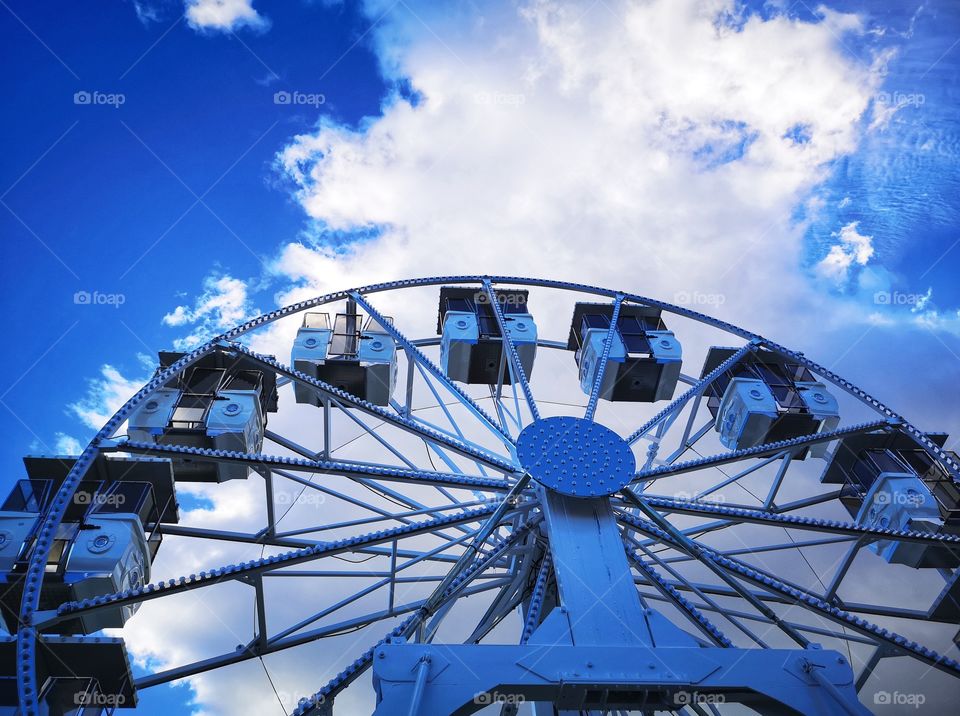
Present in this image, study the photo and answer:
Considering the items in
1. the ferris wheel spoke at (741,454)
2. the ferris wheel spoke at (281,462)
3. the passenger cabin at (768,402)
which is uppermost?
the passenger cabin at (768,402)

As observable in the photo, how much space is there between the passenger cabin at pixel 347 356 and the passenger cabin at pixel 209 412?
1103 millimetres

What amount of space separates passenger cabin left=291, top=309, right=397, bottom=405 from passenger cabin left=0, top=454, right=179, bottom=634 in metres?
3.92

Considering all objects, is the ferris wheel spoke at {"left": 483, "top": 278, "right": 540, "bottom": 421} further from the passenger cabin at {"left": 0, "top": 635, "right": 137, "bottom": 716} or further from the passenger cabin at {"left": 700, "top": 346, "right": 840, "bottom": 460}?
the passenger cabin at {"left": 0, "top": 635, "right": 137, "bottom": 716}

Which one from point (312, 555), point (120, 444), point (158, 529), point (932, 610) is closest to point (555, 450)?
point (312, 555)

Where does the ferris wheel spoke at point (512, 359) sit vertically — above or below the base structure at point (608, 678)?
above

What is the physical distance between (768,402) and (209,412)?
12.0m

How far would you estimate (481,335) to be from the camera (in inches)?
672

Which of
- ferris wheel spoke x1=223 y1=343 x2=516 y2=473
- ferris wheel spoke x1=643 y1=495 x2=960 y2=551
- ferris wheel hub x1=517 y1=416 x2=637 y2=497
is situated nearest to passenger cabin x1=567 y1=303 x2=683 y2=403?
ferris wheel hub x1=517 y1=416 x2=637 y2=497

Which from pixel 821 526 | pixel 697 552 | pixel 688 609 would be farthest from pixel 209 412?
pixel 821 526

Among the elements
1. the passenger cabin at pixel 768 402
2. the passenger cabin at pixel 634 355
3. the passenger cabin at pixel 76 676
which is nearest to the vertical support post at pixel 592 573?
the passenger cabin at pixel 76 676

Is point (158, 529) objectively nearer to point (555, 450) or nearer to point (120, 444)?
point (120, 444)

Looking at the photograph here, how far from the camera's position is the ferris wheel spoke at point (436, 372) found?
503 inches

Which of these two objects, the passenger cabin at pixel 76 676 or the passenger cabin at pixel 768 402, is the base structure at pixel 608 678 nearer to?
the passenger cabin at pixel 76 676

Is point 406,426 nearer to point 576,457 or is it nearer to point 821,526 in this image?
point 576,457
